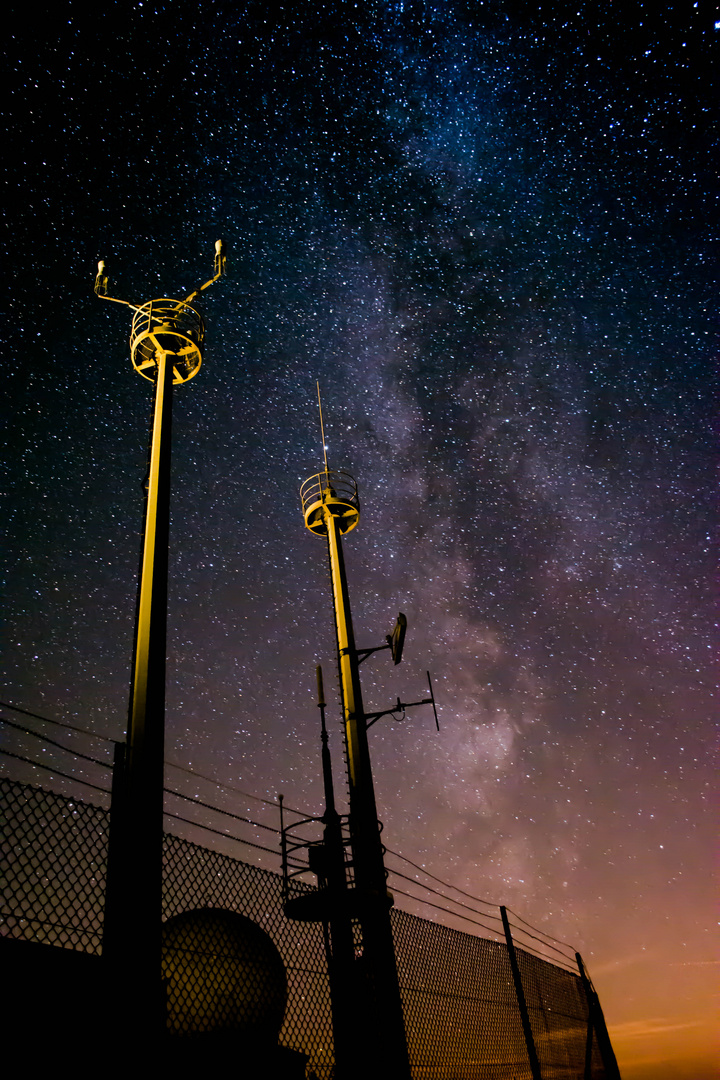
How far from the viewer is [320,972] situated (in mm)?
6059

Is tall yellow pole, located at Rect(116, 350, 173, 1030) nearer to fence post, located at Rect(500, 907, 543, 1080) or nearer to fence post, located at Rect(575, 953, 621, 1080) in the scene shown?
fence post, located at Rect(500, 907, 543, 1080)

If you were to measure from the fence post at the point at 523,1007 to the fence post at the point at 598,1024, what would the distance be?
3.94 meters

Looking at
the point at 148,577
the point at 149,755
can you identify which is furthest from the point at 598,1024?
the point at 148,577

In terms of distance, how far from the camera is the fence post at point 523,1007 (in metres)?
8.50

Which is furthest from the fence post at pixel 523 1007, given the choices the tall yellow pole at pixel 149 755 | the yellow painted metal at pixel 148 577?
the yellow painted metal at pixel 148 577

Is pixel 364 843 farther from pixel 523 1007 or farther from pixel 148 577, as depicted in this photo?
pixel 148 577

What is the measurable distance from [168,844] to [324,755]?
6.88 m

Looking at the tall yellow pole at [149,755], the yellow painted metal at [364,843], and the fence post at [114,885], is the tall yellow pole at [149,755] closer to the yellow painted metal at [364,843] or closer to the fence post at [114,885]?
the fence post at [114,885]

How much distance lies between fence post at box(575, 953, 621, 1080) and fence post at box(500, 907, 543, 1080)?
3943 mm

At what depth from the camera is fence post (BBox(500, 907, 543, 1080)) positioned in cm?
850

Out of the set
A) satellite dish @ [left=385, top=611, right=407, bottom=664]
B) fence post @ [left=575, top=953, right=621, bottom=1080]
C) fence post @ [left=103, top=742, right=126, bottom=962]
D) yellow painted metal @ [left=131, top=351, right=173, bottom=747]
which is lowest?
fence post @ [left=575, top=953, right=621, bottom=1080]

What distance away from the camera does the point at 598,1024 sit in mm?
12055

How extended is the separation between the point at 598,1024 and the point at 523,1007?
474 cm

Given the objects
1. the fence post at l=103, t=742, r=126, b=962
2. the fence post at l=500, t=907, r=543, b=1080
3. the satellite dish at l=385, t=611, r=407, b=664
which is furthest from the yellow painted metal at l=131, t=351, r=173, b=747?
the satellite dish at l=385, t=611, r=407, b=664
